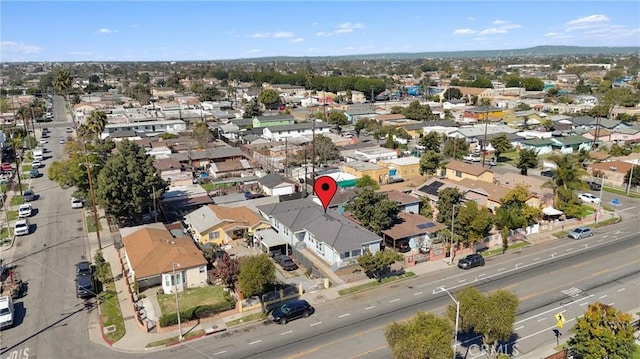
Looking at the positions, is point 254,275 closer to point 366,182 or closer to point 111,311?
point 111,311

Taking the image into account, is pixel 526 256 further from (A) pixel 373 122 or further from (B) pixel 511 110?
(B) pixel 511 110

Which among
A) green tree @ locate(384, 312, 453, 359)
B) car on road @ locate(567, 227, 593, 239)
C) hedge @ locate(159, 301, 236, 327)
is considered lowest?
car on road @ locate(567, 227, 593, 239)

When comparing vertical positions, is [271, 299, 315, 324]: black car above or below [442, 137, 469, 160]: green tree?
below

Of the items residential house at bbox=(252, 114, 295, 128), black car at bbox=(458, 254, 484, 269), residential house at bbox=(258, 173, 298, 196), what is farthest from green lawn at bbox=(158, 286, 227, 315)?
residential house at bbox=(252, 114, 295, 128)

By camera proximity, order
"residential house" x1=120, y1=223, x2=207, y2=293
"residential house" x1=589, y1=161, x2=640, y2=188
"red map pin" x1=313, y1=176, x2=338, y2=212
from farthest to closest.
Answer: "residential house" x1=589, y1=161, x2=640, y2=188
"red map pin" x1=313, y1=176, x2=338, y2=212
"residential house" x1=120, y1=223, x2=207, y2=293

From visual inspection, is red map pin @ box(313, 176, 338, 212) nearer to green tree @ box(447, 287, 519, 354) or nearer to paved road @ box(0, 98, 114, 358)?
green tree @ box(447, 287, 519, 354)

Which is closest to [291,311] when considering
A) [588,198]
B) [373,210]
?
[373,210]

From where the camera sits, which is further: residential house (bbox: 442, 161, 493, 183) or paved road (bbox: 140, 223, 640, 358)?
residential house (bbox: 442, 161, 493, 183)

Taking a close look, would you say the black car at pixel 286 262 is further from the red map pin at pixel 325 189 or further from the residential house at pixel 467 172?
the residential house at pixel 467 172
